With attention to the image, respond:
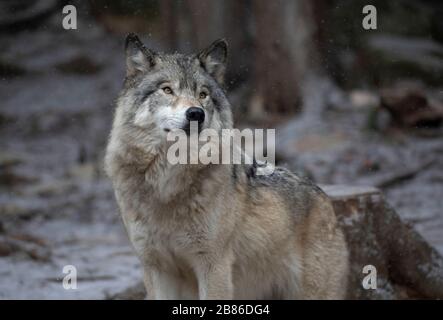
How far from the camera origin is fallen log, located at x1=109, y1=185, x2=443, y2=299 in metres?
6.61

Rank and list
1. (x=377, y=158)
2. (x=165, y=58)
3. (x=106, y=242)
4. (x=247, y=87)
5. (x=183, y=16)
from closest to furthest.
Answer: (x=165, y=58), (x=106, y=242), (x=377, y=158), (x=247, y=87), (x=183, y=16)

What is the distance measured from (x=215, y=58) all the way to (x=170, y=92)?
560mm

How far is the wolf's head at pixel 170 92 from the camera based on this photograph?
4766 millimetres

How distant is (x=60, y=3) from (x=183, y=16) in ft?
14.0

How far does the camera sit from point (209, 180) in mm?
4898

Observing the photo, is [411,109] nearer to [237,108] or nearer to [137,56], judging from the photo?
[237,108]

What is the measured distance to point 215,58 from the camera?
5.28 m

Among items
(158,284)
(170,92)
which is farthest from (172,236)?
(170,92)

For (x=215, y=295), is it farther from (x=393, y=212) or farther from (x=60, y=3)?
(x=60, y=3)

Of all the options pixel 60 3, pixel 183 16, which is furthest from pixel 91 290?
pixel 60 3

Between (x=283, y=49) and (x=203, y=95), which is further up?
(x=283, y=49)

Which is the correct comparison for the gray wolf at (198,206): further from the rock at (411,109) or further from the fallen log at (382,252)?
the rock at (411,109)
